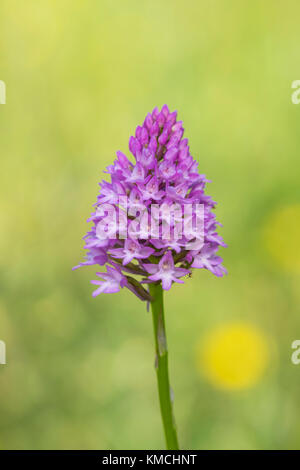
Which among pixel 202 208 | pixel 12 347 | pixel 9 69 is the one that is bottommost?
pixel 12 347

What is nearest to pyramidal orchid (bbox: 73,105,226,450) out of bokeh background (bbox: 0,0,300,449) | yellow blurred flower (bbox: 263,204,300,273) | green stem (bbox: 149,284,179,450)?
green stem (bbox: 149,284,179,450)

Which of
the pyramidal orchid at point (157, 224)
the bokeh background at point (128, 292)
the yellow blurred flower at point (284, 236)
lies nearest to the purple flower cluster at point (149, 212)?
the pyramidal orchid at point (157, 224)

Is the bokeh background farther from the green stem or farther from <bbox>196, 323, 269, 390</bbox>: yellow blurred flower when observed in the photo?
the green stem

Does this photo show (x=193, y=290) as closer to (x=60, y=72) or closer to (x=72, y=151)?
(x=72, y=151)

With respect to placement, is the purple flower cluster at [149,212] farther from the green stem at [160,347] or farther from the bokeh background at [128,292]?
the bokeh background at [128,292]
